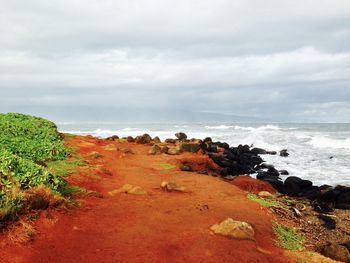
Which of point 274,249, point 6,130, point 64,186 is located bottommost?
point 274,249

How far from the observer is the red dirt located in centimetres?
634

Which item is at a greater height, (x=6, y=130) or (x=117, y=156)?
(x=6, y=130)

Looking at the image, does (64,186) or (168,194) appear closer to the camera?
(64,186)

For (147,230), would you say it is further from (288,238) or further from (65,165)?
(65,165)

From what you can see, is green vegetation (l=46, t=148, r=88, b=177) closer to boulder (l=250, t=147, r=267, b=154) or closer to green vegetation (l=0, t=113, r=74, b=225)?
green vegetation (l=0, t=113, r=74, b=225)

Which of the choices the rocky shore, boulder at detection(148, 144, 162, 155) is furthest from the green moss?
boulder at detection(148, 144, 162, 155)

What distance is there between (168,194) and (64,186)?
3023mm

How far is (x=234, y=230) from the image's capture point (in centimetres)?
746

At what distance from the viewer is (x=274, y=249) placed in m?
7.45

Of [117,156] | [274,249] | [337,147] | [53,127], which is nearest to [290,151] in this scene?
[337,147]

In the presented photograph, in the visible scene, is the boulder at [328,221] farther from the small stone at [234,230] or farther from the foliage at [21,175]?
the foliage at [21,175]

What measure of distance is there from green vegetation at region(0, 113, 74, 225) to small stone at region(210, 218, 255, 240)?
3756 millimetres

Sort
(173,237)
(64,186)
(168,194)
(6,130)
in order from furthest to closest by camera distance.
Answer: (6,130)
(168,194)
(64,186)
(173,237)

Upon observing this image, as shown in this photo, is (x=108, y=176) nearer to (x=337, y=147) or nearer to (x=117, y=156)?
(x=117, y=156)
